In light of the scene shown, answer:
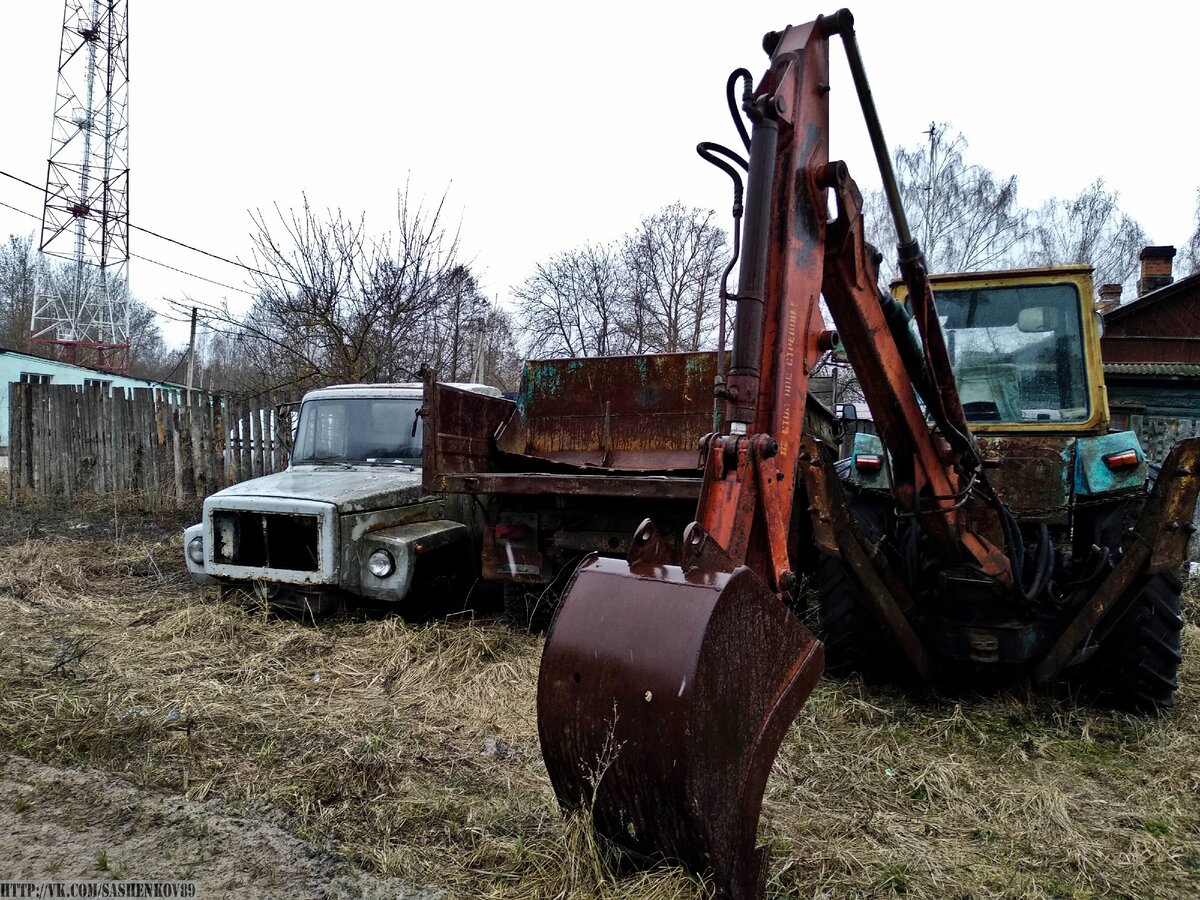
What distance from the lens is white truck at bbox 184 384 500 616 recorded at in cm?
539

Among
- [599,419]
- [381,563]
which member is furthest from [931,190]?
[381,563]

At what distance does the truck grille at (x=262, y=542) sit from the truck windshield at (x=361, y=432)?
111 cm

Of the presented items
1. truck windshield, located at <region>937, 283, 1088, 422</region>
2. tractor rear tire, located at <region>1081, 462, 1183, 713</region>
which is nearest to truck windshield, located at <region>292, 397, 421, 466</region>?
truck windshield, located at <region>937, 283, 1088, 422</region>

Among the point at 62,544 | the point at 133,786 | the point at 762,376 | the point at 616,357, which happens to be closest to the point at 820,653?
the point at 762,376

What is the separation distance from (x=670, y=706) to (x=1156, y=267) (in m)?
23.4

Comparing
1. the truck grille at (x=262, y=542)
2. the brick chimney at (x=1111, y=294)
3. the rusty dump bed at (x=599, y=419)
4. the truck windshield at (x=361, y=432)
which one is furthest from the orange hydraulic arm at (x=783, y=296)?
the brick chimney at (x=1111, y=294)

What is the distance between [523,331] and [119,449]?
19537 millimetres

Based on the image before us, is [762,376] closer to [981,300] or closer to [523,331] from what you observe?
[981,300]

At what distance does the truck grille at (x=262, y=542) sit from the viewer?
5641 millimetres

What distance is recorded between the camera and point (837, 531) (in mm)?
3641

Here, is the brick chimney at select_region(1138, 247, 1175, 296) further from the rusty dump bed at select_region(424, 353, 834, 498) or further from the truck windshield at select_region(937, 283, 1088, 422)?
the truck windshield at select_region(937, 283, 1088, 422)

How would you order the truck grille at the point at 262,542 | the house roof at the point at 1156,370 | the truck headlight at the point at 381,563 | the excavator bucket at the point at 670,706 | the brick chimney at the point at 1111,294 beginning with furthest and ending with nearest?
the brick chimney at the point at 1111,294 < the house roof at the point at 1156,370 < the truck grille at the point at 262,542 < the truck headlight at the point at 381,563 < the excavator bucket at the point at 670,706

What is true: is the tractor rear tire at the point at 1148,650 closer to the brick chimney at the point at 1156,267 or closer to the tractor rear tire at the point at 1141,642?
the tractor rear tire at the point at 1141,642

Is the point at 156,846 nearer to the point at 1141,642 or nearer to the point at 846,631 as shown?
the point at 846,631
